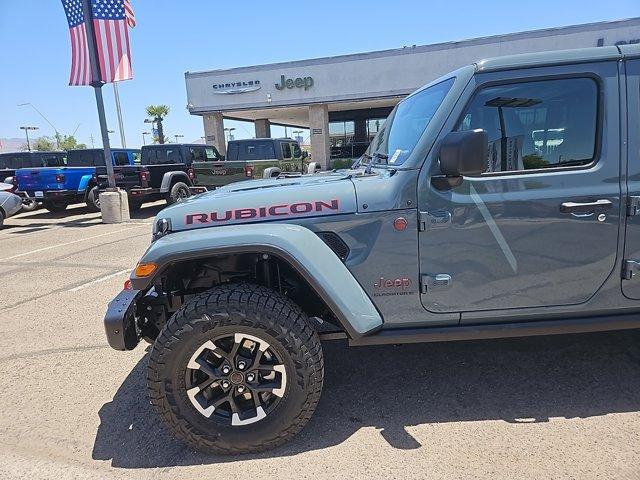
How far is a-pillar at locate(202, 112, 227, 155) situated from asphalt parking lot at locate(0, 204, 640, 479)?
2111 cm

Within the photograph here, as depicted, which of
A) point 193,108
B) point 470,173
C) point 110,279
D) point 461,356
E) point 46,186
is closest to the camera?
point 470,173

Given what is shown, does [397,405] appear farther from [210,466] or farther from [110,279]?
[110,279]

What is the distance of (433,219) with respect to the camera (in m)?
2.31

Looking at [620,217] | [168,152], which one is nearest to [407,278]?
[620,217]

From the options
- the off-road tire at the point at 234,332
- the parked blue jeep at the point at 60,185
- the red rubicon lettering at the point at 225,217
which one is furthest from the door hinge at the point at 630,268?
the parked blue jeep at the point at 60,185

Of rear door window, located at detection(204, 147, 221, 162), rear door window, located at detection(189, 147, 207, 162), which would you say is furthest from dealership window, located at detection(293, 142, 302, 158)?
rear door window, located at detection(189, 147, 207, 162)

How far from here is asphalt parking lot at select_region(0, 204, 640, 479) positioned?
2238 mm

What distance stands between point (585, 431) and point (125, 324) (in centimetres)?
263

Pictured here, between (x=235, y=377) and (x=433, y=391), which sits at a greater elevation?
(x=235, y=377)

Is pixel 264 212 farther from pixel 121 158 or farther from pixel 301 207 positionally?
pixel 121 158

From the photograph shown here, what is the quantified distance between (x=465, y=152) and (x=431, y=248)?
54 cm

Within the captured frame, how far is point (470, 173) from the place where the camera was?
2.14 metres

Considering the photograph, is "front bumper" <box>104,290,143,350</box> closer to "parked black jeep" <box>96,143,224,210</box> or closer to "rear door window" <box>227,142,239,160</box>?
"parked black jeep" <box>96,143,224,210</box>

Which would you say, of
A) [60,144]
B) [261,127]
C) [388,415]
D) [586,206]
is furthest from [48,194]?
[60,144]
